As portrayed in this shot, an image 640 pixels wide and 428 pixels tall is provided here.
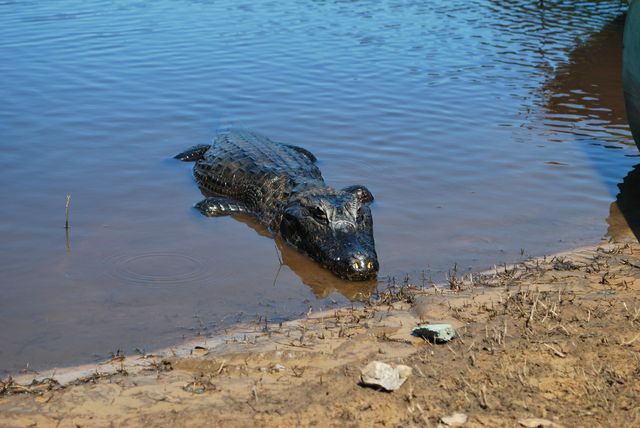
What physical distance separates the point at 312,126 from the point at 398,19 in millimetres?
6801

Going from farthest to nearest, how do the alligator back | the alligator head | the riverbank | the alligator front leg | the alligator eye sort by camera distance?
the alligator back, the alligator front leg, the alligator eye, the alligator head, the riverbank

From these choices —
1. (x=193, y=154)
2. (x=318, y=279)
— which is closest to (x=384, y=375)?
(x=318, y=279)

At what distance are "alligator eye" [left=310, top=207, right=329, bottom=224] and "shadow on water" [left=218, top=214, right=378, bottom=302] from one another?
1.07ft

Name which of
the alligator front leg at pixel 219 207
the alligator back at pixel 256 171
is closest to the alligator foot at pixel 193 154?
the alligator back at pixel 256 171

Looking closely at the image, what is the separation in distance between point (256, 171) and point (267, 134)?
174cm

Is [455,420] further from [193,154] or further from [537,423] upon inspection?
[193,154]

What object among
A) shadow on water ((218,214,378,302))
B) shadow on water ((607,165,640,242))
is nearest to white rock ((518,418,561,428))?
shadow on water ((218,214,378,302))

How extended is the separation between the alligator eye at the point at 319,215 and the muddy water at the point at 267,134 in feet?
1.16

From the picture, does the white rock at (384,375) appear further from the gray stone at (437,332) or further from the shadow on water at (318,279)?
the shadow on water at (318,279)

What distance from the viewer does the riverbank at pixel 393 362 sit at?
365cm

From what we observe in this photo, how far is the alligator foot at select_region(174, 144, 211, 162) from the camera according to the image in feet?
28.3

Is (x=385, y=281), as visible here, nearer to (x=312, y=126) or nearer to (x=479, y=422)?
(x=479, y=422)

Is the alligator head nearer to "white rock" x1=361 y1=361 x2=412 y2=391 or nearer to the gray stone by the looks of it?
the gray stone

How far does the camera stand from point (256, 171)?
7.85m
